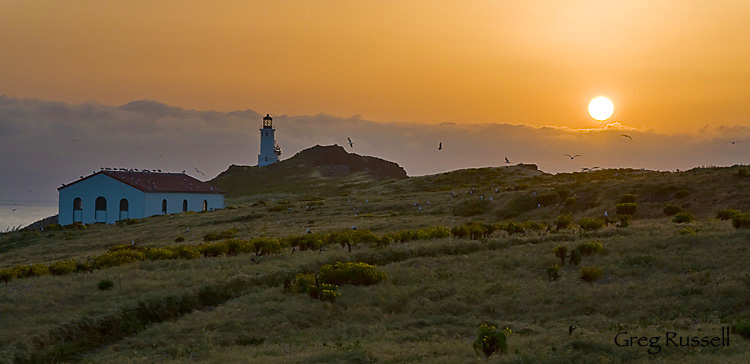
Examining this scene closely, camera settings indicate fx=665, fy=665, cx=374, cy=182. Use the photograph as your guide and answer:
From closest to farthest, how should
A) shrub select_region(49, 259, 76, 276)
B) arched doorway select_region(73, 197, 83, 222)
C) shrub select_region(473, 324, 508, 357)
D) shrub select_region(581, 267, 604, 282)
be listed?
shrub select_region(473, 324, 508, 357) < shrub select_region(581, 267, 604, 282) < shrub select_region(49, 259, 76, 276) < arched doorway select_region(73, 197, 83, 222)

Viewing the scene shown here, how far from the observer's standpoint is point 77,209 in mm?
88562

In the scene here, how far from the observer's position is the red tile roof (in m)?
86.2

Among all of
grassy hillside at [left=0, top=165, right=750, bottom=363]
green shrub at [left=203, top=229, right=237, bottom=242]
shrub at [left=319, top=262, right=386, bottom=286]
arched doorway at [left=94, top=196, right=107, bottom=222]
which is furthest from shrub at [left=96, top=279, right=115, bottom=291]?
arched doorway at [left=94, top=196, right=107, bottom=222]

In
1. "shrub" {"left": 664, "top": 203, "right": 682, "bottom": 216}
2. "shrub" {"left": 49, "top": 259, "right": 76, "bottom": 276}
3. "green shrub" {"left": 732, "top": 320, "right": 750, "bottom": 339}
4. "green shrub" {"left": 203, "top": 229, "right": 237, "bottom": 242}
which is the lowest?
"green shrub" {"left": 732, "top": 320, "right": 750, "bottom": 339}

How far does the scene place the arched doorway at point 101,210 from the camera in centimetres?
8681

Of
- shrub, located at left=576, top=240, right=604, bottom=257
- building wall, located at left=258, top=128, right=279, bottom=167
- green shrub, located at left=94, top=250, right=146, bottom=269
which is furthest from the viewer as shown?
building wall, located at left=258, top=128, right=279, bottom=167

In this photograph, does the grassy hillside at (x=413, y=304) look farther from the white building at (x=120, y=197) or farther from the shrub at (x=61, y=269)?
the white building at (x=120, y=197)

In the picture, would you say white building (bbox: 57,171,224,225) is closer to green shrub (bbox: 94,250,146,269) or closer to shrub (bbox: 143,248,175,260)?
green shrub (bbox: 94,250,146,269)

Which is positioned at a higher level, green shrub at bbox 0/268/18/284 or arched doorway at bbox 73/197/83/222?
arched doorway at bbox 73/197/83/222

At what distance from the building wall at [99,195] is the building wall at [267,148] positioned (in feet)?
261

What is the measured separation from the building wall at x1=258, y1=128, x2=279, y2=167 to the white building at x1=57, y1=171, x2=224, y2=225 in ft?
250

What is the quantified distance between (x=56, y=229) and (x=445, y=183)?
56486mm

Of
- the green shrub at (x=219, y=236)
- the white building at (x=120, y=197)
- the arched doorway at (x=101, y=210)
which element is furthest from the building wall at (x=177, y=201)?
the green shrub at (x=219, y=236)

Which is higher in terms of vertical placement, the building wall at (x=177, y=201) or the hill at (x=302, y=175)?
the hill at (x=302, y=175)
